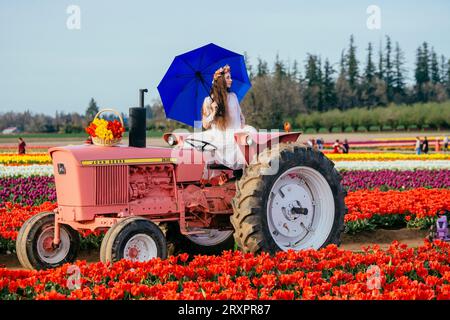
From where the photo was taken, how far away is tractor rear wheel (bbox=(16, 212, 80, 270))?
6.61m

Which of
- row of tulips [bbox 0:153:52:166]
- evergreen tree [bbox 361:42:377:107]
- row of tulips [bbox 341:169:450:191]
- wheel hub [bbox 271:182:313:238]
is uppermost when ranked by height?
evergreen tree [bbox 361:42:377:107]

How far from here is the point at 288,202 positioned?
6.98m

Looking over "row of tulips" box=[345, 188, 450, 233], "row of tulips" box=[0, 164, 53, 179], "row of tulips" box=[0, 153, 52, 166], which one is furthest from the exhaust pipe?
"row of tulips" box=[0, 153, 52, 166]

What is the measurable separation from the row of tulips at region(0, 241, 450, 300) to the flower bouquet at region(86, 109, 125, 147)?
1382 millimetres

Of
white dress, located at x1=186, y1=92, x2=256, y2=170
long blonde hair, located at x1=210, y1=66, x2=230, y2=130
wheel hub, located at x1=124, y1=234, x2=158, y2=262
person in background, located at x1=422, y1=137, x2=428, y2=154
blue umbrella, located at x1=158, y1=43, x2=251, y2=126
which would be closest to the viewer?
wheel hub, located at x1=124, y1=234, x2=158, y2=262

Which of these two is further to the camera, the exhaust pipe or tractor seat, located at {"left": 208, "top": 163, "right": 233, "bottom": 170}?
tractor seat, located at {"left": 208, "top": 163, "right": 233, "bottom": 170}

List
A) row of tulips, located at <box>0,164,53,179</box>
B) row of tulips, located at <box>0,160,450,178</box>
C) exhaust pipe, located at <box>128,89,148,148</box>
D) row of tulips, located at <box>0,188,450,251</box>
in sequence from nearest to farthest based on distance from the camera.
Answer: exhaust pipe, located at <box>128,89,148,148</box> < row of tulips, located at <box>0,188,450,251</box> < row of tulips, located at <box>0,164,53,179</box> < row of tulips, located at <box>0,160,450,178</box>

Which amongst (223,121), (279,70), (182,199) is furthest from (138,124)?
(279,70)

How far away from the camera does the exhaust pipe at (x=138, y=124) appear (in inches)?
255

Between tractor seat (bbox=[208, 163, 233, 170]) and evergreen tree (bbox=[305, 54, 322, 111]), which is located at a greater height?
evergreen tree (bbox=[305, 54, 322, 111])

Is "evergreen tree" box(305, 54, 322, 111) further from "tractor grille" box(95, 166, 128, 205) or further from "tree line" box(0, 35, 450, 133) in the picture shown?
"tractor grille" box(95, 166, 128, 205)

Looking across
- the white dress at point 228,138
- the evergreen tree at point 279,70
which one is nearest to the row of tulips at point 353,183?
the white dress at point 228,138

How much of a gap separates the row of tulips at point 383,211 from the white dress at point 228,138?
131 inches

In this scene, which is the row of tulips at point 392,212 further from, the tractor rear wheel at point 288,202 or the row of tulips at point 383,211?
the tractor rear wheel at point 288,202
